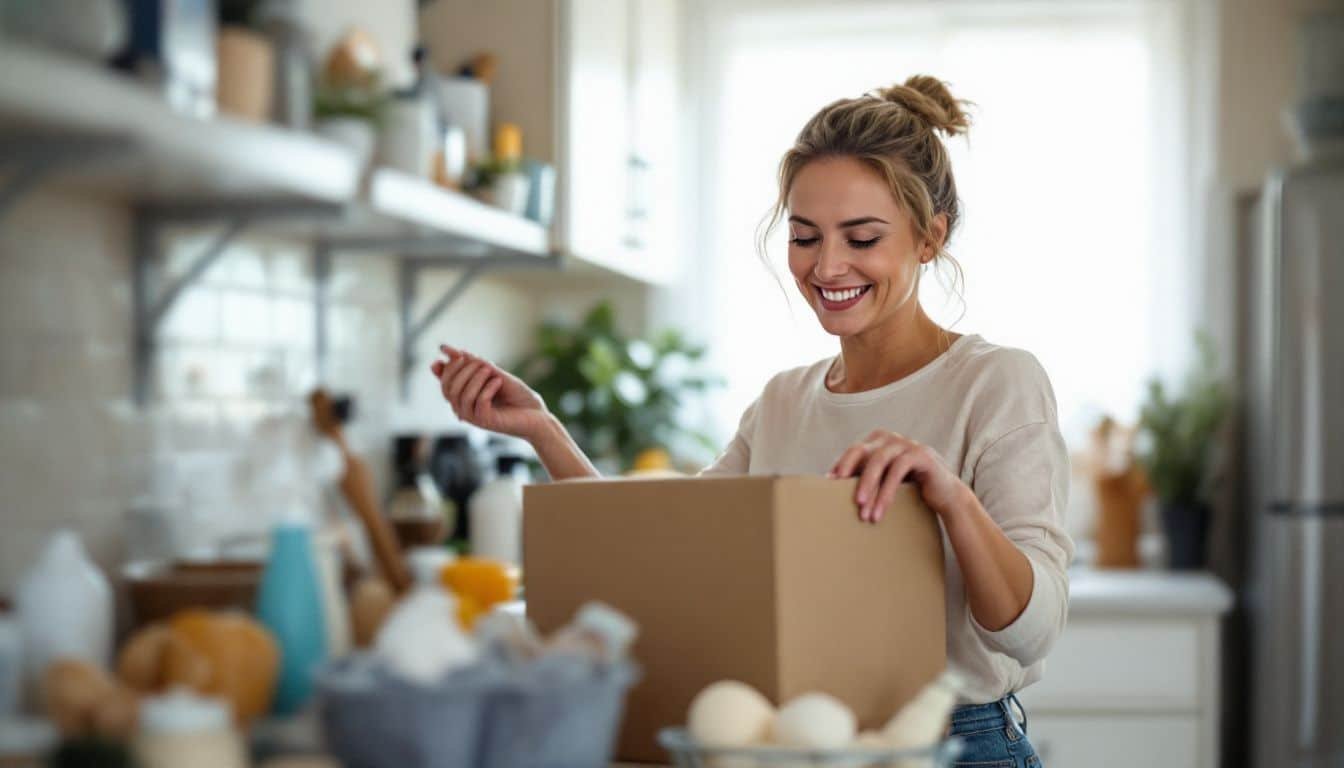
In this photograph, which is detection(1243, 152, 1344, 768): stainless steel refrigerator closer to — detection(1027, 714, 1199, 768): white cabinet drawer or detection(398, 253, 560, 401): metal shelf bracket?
detection(1027, 714, 1199, 768): white cabinet drawer

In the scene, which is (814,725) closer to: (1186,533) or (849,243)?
(849,243)

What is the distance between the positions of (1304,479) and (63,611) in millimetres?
2619

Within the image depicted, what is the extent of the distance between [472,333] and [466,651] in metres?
1.97

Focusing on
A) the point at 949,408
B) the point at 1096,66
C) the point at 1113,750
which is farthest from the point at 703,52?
the point at 949,408

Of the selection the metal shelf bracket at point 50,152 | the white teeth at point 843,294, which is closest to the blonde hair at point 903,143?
the white teeth at point 843,294

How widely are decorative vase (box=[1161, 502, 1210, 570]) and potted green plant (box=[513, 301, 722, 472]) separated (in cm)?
108

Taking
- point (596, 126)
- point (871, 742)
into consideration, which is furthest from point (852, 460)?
point (596, 126)

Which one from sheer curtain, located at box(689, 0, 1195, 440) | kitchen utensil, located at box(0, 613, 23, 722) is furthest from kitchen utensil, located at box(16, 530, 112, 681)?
sheer curtain, located at box(689, 0, 1195, 440)

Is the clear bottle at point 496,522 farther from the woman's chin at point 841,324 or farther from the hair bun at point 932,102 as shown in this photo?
the hair bun at point 932,102

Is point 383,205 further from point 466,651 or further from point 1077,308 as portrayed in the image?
point 1077,308

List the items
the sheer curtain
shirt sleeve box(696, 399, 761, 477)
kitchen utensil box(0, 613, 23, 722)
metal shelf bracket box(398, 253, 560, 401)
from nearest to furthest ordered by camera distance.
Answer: kitchen utensil box(0, 613, 23, 722), shirt sleeve box(696, 399, 761, 477), metal shelf bracket box(398, 253, 560, 401), the sheer curtain

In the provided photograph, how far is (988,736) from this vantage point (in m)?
1.52

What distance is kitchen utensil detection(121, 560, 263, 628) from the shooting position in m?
1.10

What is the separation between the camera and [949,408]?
154 centimetres
